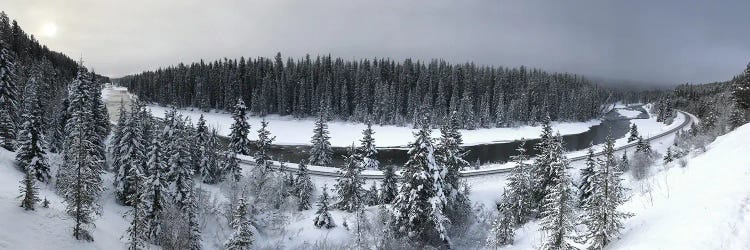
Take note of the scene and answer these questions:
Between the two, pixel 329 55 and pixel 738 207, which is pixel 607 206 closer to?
pixel 738 207

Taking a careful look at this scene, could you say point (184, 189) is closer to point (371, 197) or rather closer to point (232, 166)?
point (232, 166)

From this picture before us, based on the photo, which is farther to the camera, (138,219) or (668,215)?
(138,219)

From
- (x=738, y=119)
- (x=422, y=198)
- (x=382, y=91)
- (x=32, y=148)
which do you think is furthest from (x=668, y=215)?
(x=382, y=91)

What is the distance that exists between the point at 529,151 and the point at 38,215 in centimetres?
8135

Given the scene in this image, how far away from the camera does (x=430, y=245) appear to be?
124 feet

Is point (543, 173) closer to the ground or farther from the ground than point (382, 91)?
closer to the ground

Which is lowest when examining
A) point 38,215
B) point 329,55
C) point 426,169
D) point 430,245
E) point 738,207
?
point 430,245

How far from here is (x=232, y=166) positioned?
53.9m

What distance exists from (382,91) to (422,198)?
314ft

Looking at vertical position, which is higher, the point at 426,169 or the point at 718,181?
the point at 718,181

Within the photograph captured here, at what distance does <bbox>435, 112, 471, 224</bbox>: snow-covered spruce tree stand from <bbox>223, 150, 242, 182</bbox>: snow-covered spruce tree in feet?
86.6

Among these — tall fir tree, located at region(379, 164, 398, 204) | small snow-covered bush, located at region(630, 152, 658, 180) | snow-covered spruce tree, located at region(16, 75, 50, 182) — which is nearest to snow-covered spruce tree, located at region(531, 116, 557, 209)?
small snow-covered bush, located at region(630, 152, 658, 180)

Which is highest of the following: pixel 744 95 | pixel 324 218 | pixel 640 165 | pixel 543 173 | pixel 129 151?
pixel 744 95

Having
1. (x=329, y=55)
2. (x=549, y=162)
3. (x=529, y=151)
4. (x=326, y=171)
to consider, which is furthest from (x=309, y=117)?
(x=549, y=162)
